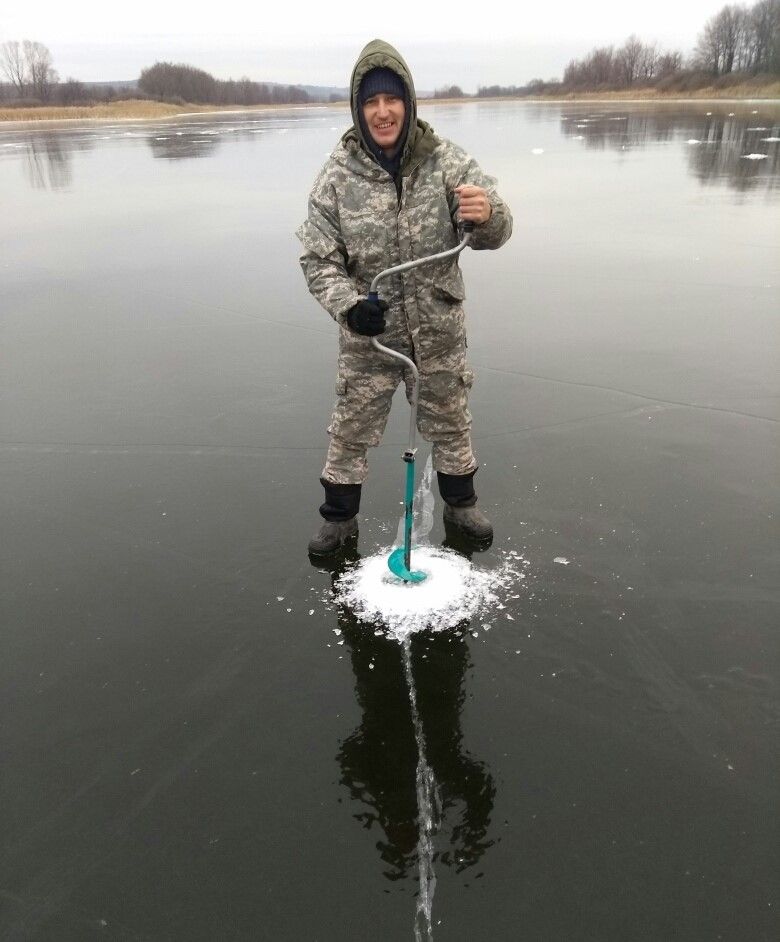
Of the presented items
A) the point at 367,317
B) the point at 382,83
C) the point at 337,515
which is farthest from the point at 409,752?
the point at 382,83

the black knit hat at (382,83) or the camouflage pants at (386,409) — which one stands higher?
the black knit hat at (382,83)

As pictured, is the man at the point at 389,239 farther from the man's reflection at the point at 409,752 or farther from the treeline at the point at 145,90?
the treeline at the point at 145,90

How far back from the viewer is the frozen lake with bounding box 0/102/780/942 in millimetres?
1719

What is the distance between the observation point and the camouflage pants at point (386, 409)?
293 cm

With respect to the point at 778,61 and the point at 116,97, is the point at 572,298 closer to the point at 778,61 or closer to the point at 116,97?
the point at 778,61

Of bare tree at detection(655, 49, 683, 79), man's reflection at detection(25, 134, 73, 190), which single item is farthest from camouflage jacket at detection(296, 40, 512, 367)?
bare tree at detection(655, 49, 683, 79)

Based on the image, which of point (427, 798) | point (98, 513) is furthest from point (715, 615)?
point (98, 513)

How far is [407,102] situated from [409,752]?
2266 mm

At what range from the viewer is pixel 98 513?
3275 mm

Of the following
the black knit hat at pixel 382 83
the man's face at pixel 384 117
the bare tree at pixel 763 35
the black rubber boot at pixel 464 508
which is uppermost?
the bare tree at pixel 763 35

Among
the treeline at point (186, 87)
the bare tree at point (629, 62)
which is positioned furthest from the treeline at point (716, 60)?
the treeline at point (186, 87)

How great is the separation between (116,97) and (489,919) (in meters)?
102

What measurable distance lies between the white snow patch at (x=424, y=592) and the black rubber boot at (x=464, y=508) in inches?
6.6

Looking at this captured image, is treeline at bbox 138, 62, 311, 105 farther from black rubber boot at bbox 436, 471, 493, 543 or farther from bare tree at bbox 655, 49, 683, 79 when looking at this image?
black rubber boot at bbox 436, 471, 493, 543
